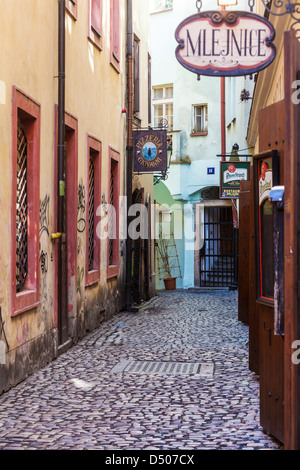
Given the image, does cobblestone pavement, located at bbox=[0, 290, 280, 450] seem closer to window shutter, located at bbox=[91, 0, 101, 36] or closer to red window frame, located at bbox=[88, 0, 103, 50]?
red window frame, located at bbox=[88, 0, 103, 50]

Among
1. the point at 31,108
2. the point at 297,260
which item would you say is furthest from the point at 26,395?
the point at 297,260

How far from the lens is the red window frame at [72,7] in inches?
402

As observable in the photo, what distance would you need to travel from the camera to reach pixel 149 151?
51.4 feet

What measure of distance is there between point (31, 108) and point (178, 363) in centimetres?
354

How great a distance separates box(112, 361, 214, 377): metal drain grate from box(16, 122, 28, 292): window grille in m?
1.57

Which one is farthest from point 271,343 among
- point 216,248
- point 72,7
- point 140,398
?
point 216,248

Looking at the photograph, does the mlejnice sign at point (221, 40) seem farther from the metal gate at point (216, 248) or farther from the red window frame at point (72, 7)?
the metal gate at point (216, 248)

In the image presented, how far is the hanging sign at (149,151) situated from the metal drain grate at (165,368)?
7262 mm

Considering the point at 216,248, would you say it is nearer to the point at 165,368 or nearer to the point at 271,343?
the point at 165,368

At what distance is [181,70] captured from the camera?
26.1m

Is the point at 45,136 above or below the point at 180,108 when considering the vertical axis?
below

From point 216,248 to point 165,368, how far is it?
17579 millimetres

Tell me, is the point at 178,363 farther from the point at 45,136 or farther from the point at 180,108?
the point at 180,108

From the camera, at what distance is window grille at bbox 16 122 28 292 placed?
827 centimetres
